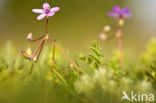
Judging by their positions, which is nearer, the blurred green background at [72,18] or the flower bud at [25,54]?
the flower bud at [25,54]

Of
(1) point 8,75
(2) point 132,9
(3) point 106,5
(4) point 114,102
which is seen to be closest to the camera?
(4) point 114,102

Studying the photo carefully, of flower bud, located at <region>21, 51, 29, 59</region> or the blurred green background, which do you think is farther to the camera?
the blurred green background

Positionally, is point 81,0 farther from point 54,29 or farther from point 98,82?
point 98,82

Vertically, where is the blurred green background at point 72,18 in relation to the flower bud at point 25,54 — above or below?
above

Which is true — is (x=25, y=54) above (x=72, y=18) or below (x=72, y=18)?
below

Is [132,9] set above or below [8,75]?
above

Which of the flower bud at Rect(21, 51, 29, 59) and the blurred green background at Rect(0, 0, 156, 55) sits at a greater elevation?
the blurred green background at Rect(0, 0, 156, 55)

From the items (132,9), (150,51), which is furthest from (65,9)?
(150,51)

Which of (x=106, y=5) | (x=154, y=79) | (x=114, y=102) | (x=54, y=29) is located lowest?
(x=114, y=102)

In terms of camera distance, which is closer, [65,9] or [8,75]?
[8,75]

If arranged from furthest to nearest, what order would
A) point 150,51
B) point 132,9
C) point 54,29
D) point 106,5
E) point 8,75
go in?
1. point 106,5
2. point 132,9
3. point 54,29
4. point 150,51
5. point 8,75

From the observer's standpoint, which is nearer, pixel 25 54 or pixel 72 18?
pixel 25 54
